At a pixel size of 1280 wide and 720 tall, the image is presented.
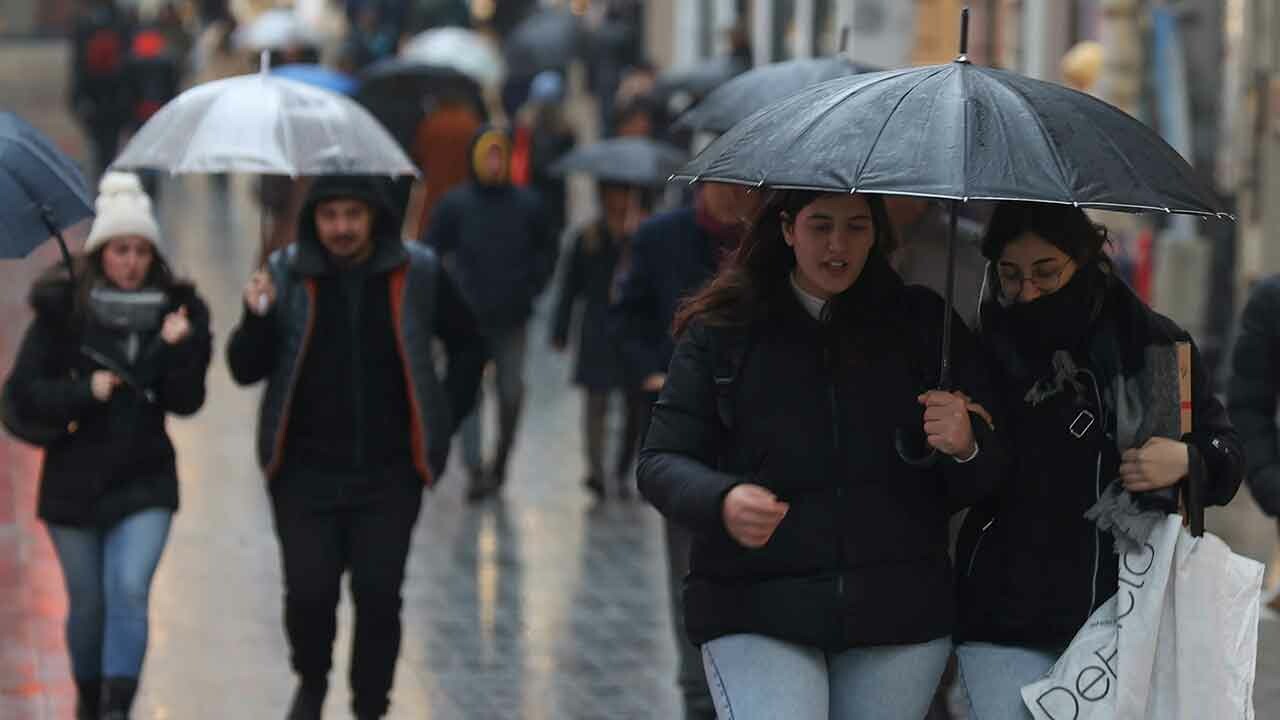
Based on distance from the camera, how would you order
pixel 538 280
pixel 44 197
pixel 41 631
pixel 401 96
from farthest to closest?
pixel 401 96 → pixel 538 280 → pixel 41 631 → pixel 44 197

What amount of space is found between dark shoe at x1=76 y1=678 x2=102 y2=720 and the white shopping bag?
3.54 m

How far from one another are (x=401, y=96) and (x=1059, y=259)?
12.4 m

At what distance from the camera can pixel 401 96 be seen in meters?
17.1

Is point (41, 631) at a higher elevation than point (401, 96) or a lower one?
lower

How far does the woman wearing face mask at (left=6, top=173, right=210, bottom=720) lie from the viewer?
733 centimetres

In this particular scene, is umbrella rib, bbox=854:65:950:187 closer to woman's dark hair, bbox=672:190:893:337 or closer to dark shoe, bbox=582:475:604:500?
woman's dark hair, bbox=672:190:893:337

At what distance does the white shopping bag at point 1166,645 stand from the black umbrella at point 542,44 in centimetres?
2206

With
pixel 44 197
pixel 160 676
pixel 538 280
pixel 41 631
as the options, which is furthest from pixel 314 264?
pixel 538 280

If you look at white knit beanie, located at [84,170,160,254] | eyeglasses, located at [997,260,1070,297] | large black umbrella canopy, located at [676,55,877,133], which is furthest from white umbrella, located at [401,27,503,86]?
eyeglasses, located at [997,260,1070,297]

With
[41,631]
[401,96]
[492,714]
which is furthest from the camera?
[401,96]

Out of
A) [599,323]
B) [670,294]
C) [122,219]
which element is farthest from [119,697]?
[599,323]

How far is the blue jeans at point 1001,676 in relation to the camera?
4910 millimetres

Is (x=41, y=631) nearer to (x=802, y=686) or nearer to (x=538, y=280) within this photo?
(x=538, y=280)

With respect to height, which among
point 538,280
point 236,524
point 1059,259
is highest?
point 1059,259
